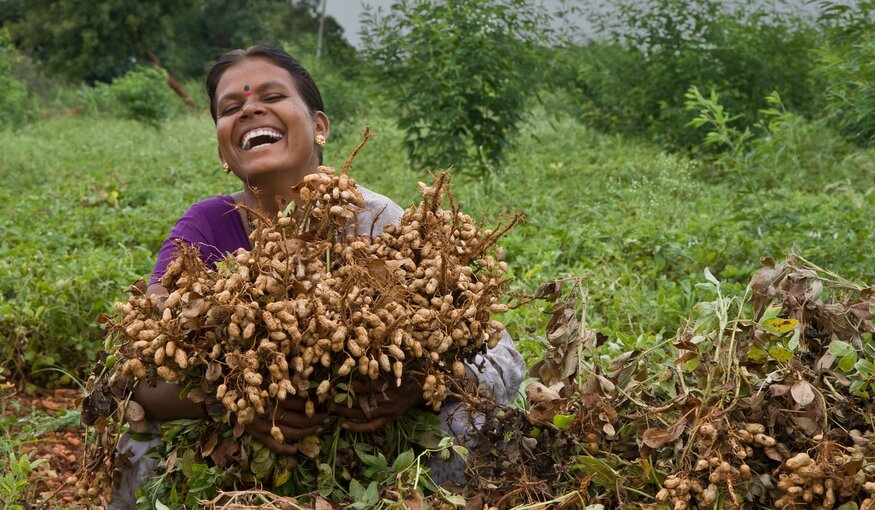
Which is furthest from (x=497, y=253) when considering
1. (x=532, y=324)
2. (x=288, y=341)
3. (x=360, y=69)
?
(x=360, y=69)

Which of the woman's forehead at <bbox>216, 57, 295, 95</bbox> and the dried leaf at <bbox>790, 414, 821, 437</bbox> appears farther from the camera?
the woman's forehead at <bbox>216, 57, 295, 95</bbox>

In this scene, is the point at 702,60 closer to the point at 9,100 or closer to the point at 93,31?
the point at 9,100

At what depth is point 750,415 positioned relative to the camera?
6.49 feet

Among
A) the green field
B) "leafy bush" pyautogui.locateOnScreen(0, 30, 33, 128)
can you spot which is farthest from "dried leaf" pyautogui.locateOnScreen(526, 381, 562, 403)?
"leafy bush" pyautogui.locateOnScreen(0, 30, 33, 128)

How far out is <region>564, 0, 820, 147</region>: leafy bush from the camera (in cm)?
908

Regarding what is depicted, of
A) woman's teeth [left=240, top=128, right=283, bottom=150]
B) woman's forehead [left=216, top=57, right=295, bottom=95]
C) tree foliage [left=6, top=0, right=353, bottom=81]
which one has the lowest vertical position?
tree foliage [left=6, top=0, right=353, bottom=81]

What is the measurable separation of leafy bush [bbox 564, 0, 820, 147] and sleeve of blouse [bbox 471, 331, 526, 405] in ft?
22.2

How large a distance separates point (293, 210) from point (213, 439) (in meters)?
0.52

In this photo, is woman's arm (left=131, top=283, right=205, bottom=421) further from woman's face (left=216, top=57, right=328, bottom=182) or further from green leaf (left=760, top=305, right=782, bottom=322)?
green leaf (left=760, top=305, right=782, bottom=322)

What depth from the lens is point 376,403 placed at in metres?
1.98

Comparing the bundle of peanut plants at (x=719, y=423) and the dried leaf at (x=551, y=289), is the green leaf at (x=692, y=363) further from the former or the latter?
the dried leaf at (x=551, y=289)

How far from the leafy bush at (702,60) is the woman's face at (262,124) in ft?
21.5

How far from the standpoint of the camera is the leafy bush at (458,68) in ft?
23.7

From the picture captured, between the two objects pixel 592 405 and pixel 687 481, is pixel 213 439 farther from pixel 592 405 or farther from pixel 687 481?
pixel 687 481
